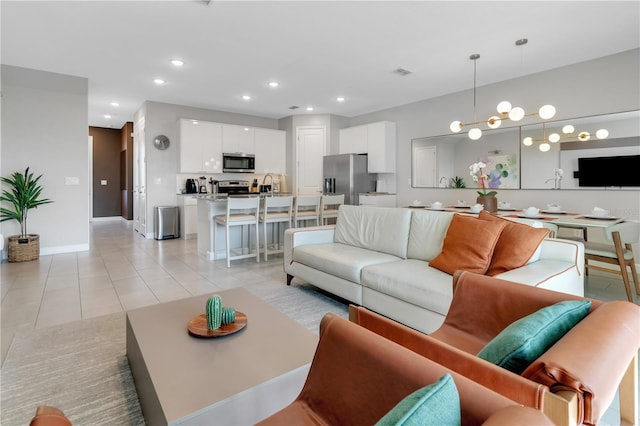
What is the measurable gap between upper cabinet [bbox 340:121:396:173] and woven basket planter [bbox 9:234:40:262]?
5.72m

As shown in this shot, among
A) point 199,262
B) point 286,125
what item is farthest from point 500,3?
point 286,125

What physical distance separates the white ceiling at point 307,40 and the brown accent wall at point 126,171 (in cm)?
329

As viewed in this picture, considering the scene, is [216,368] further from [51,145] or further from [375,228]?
[51,145]

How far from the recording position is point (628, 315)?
96 cm

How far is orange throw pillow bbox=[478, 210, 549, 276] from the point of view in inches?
85.5

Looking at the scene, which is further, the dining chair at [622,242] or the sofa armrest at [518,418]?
the dining chair at [622,242]

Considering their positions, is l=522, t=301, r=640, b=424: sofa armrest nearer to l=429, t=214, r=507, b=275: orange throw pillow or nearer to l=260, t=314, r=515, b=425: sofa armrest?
l=260, t=314, r=515, b=425: sofa armrest

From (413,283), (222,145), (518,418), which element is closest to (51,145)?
(222,145)

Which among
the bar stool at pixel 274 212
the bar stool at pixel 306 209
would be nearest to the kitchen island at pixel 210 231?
the bar stool at pixel 274 212

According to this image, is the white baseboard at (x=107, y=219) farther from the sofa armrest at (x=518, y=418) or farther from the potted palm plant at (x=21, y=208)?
the sofa armrest at (x=518, y=418)

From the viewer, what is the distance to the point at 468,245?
239cm

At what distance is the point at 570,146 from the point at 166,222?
6848 mm

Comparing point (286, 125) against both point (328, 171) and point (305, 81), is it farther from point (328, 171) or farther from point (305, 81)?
point (305, 81)

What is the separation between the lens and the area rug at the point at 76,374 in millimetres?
1631
